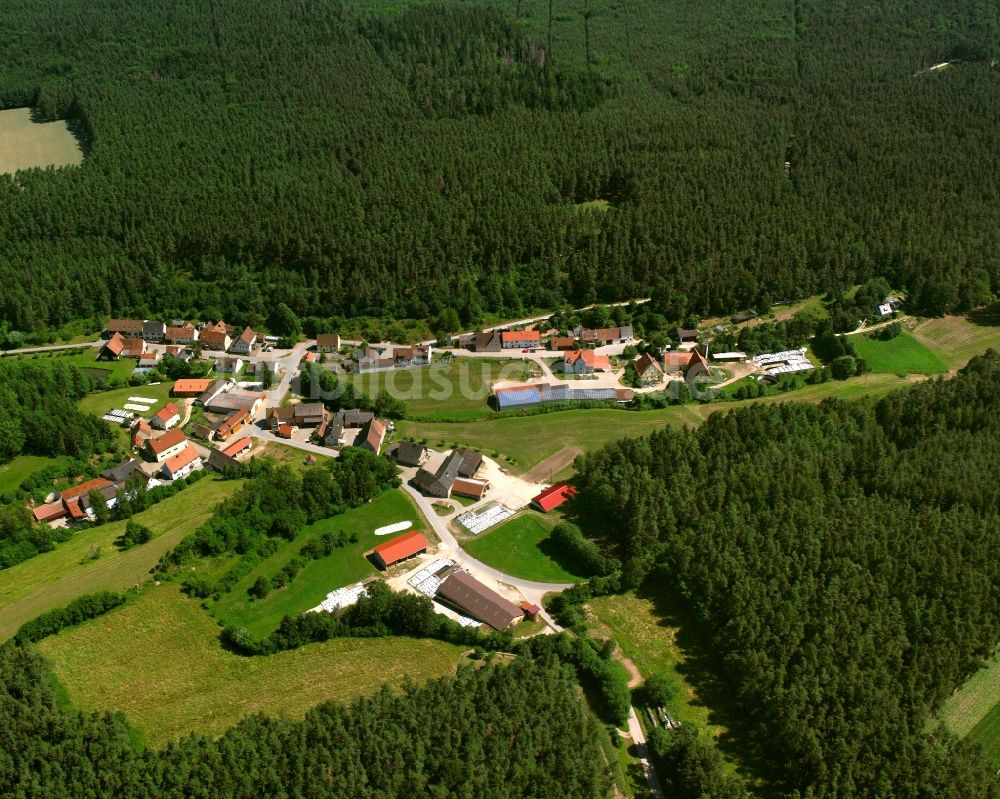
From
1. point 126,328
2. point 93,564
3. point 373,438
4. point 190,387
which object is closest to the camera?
point 93,564

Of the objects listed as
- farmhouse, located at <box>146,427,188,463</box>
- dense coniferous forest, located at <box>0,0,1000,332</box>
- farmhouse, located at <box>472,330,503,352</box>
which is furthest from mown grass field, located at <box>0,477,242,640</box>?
dense coniferous forest, located at <box>0,0,1000,332</box>

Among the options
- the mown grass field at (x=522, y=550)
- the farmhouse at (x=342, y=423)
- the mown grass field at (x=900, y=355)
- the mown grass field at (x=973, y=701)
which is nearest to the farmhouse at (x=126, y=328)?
the farmhouse at (x=342, y=423)

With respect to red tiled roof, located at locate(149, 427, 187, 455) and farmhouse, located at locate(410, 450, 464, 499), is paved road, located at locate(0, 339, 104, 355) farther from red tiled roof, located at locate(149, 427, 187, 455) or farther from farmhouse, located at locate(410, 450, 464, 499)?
farmhouse, located at locate(410, 450, 464, 499)

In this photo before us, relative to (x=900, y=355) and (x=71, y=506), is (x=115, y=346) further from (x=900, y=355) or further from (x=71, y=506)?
(x=900, y=355)

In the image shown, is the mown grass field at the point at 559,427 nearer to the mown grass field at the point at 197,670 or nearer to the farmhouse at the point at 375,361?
the farmhouse at the point at 375,361

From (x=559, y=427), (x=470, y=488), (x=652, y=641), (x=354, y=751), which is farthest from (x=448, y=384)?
(x=354, y=751)

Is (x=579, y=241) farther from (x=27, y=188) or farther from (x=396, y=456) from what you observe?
(x=27, y=188)

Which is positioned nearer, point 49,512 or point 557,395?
point 49,512
